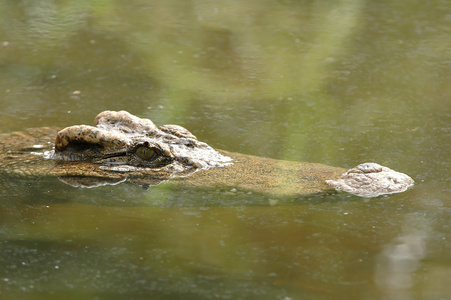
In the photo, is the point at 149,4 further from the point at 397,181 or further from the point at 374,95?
the point at 397,181

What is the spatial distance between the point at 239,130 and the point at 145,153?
158 centimetres

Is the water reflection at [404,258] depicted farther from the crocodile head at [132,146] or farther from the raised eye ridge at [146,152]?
the raised eye ridge at [146,152]

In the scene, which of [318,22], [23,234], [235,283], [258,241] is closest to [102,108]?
[23,234]

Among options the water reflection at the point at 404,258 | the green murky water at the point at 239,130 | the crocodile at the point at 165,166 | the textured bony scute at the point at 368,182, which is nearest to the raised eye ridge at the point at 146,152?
the crocodile at the point at 165,166

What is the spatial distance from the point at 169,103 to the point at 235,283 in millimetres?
3895

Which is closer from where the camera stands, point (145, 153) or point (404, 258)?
point (404, 258)

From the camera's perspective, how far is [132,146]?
540 centimetres

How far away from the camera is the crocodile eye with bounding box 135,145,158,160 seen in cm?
539

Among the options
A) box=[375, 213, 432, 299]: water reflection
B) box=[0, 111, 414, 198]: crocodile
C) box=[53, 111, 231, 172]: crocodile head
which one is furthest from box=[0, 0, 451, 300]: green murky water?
box=[53, 111, 231, 172]: crocodile head

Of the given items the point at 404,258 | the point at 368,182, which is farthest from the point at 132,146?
the point at 404,258

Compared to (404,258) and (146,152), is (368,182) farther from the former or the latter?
(146,152)

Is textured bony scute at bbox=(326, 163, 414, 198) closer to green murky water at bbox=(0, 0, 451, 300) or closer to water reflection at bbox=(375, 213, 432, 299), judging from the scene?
green murky water at bbox=(0, 0, 451, 300)

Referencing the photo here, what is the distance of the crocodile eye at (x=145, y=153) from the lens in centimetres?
539

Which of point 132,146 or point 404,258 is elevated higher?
point 132,146
